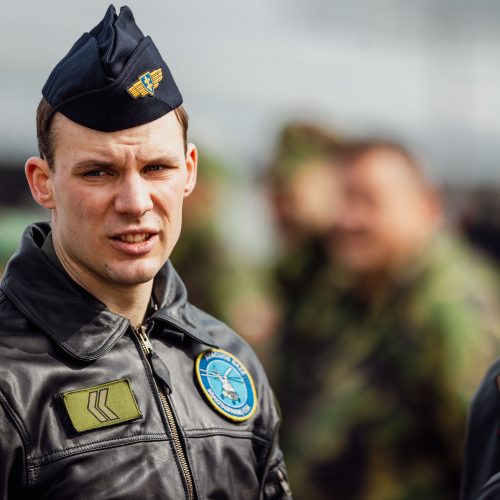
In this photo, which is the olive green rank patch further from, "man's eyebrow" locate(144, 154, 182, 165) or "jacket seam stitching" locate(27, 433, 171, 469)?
"man's eyebrow" locate(144, 154, 182, 165)

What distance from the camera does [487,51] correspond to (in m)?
5.55

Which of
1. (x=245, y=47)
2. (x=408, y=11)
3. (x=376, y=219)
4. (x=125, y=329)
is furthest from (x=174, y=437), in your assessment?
(x=408, y=11)

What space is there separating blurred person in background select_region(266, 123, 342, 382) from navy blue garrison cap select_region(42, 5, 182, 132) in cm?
241

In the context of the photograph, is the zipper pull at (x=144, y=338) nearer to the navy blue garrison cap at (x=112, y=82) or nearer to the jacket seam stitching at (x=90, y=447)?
the jacket seam stitching at (x=90, y=447)

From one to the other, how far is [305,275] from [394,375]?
2.71ft

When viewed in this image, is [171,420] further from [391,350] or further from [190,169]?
[391,350]

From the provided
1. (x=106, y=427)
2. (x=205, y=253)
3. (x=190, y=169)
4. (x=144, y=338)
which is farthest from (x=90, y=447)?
(x=205, y=253)

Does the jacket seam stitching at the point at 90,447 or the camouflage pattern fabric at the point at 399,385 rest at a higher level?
the jacket seam stitching at the point at 90,447

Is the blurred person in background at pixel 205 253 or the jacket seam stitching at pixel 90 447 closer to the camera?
the jacket seam stitching at pixel 90 447

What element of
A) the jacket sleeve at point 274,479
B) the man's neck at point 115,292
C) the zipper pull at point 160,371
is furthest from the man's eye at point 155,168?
the jacket sleeve at point 274,479

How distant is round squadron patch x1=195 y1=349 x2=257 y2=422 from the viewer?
7.59 feet

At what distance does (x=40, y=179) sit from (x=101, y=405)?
464 millimetres

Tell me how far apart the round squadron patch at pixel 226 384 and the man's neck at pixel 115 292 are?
0.59 ft

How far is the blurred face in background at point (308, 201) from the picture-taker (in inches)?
180
